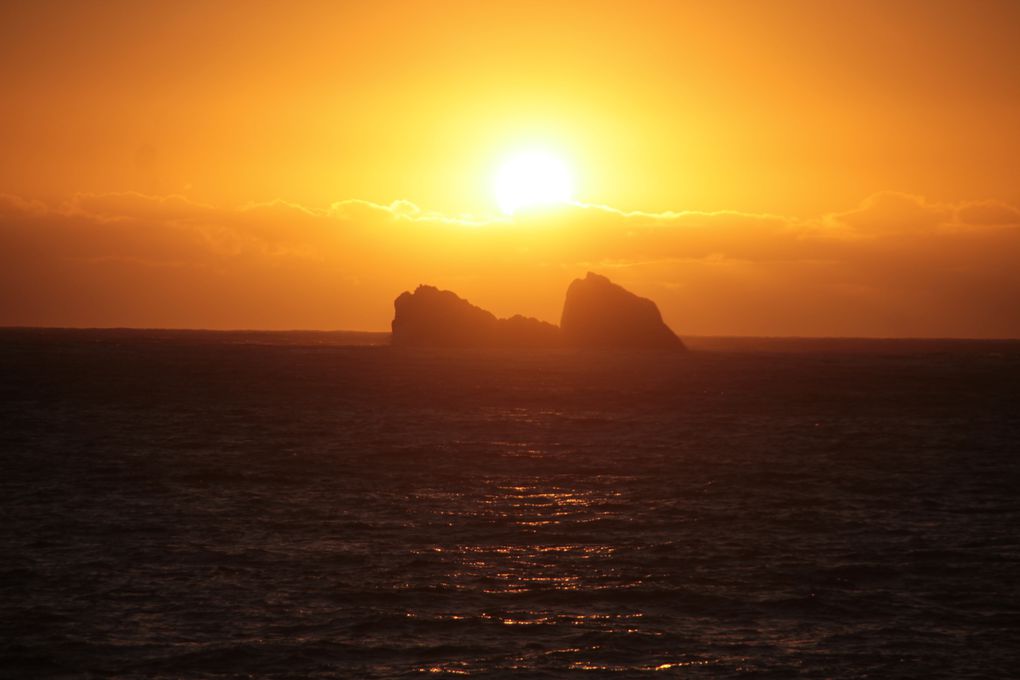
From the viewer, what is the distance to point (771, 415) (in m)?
74.1

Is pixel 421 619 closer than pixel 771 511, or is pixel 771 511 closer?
pixel 421 619

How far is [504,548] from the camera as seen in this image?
2880cm

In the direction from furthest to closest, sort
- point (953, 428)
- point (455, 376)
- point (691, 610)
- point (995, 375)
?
1. point (995, 375)
2. point (455, 376)
3. point (953, 428)
4. point (691, 610)

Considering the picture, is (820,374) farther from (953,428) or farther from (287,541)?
(287,541)

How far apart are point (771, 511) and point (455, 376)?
81.6 m

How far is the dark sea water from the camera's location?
789 inches

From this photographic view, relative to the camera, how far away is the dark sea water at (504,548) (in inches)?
789

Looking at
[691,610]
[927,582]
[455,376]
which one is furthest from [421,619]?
[455,376]

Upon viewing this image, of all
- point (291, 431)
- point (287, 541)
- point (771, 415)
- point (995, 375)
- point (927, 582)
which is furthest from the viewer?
point (995, 375)

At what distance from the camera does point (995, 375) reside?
133 m

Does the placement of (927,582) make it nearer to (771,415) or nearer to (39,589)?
(39,589)

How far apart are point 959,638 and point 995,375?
400 feet

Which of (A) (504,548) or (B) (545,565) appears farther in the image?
(A) (504,548)

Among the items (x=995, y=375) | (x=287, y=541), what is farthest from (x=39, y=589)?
(x=995, y=375)
